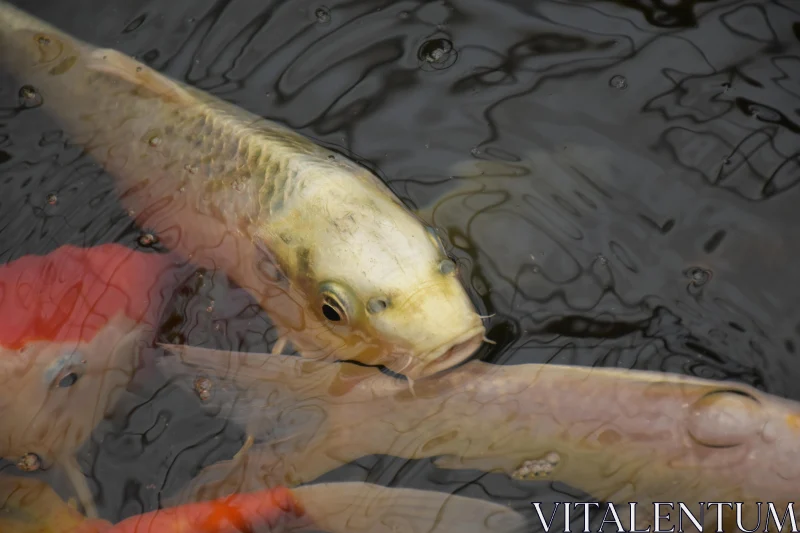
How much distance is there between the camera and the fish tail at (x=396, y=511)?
3002mm

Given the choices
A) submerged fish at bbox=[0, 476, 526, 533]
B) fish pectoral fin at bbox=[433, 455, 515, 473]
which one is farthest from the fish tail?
fish pectoral fin at bbox=[433, 455, 515, 473]

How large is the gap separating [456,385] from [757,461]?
3.76 feet

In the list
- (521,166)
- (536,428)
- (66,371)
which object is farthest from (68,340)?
(521,166)

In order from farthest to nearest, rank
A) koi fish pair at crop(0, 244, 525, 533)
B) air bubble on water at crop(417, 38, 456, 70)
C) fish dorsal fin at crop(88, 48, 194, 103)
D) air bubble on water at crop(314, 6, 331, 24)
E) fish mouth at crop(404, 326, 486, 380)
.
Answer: air bubble on water at crop(314, 6, 331, 24) < air bubble on water at crop(417, 38, 456, 70) < fish dorsal fin at crop(88, 48, 194, 103) < koi fish pair at crop(0, 244, 525, 533) < fish mouth at crop(404, 326, 486, 380)

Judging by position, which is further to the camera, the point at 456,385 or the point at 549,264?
the point at 549,264

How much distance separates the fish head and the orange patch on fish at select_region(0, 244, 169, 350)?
84cm

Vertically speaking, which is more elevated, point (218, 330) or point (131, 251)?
point (131, 251)

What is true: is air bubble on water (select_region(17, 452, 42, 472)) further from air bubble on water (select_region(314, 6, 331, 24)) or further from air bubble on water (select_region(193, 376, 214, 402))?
air bubble on water (select_region(314, 6, 331, 24))

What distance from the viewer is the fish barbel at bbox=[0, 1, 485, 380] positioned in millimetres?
3039

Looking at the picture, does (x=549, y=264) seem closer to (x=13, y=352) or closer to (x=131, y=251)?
(x=131, y=251)

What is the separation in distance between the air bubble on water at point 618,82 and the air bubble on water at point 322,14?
1601mm

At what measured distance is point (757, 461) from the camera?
2.75m

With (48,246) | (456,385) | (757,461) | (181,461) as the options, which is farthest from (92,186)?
(757,461)

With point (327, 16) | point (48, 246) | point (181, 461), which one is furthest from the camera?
point (327, 16)
